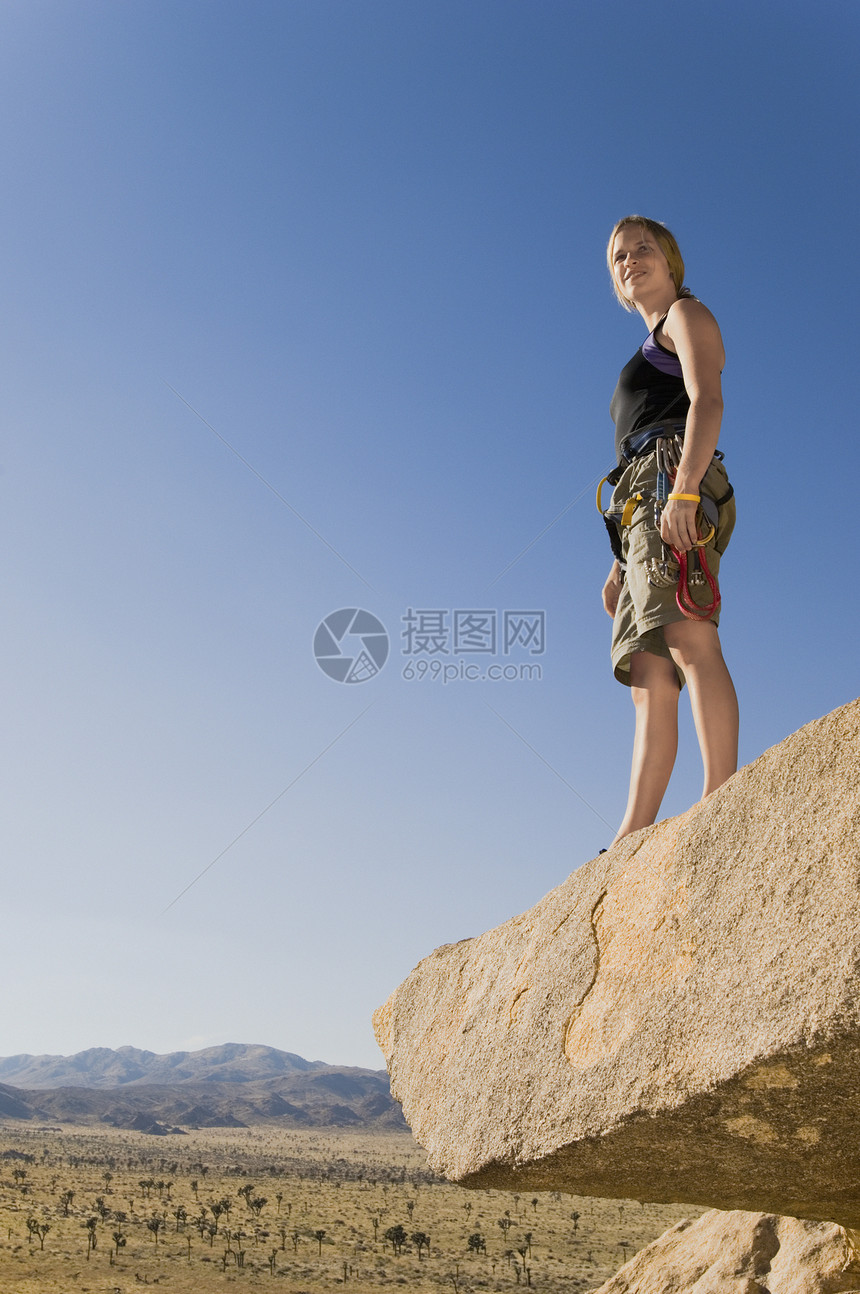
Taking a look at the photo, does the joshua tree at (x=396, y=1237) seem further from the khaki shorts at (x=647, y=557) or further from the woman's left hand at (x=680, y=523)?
the woman's left hand at (x=680, y=523)

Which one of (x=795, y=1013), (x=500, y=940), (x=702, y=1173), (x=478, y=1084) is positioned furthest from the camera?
(x=500, y=940)

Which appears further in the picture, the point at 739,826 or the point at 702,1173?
the point at 702,1173

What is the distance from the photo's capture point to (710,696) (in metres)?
3.58

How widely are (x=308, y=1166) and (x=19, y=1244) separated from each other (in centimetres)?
4180

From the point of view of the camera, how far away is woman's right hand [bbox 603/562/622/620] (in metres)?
4.39

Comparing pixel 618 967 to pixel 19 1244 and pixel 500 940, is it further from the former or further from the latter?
pixel 19 1244

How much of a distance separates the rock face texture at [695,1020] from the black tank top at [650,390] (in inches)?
61.9

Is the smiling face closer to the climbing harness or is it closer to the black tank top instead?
the black tank top

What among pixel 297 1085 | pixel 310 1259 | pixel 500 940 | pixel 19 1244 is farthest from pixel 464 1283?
pixel 297 1085

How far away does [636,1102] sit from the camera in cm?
295

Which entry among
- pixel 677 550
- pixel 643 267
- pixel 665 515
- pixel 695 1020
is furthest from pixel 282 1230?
pixel 643 267

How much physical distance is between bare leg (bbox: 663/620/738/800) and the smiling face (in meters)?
1.43

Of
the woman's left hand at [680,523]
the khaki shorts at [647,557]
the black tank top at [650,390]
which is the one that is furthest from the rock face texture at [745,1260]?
the black tank top at [650,390]

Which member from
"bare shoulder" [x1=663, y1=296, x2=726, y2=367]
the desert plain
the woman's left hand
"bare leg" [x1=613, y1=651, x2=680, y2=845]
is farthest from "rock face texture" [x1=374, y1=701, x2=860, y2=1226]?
the desert plain
